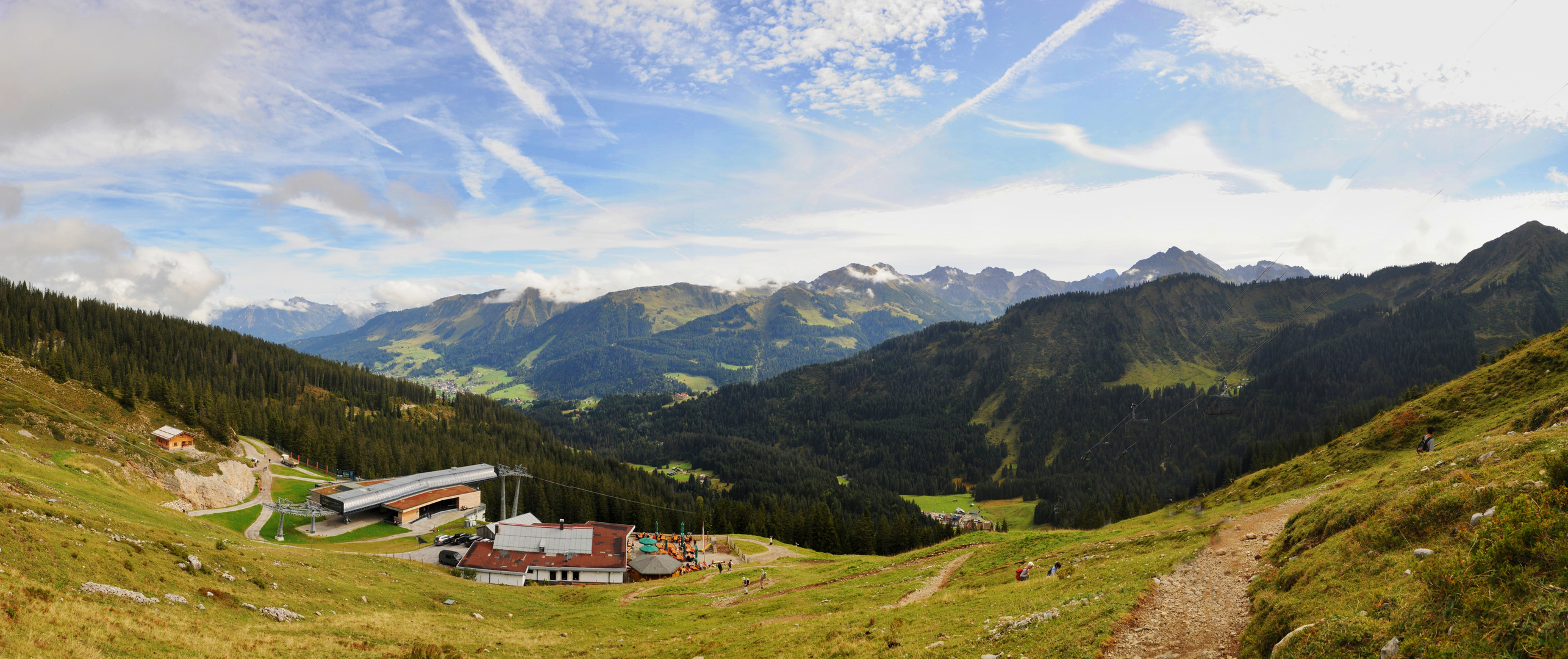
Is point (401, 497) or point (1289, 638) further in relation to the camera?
point (401, 497)

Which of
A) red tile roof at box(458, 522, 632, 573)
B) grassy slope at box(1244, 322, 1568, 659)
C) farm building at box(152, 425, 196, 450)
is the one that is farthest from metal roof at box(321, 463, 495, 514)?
grassy slope at box(1244, 322, 1568, 659)

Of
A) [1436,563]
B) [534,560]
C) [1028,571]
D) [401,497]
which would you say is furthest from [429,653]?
[401,497]

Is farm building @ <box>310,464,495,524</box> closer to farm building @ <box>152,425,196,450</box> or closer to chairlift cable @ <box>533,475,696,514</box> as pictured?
chairlift cable @ <box>533,475,696,514</box>

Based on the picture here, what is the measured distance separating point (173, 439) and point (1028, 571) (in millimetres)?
112454

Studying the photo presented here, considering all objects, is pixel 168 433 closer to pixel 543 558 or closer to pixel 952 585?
pixel 543 558

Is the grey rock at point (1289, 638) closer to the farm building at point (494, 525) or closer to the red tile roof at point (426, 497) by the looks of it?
the farm building at point (494, 525)

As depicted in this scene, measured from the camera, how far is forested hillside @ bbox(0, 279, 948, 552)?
10044 centimetres

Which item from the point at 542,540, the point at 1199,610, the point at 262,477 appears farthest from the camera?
the point at 262,477

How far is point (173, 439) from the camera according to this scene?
8194 cm

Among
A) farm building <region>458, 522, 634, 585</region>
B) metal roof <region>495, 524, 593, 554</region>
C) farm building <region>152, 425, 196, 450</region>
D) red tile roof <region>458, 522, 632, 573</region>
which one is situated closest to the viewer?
farm building <region>458, 522, 634, 585</region>

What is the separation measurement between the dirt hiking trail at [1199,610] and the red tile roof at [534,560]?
202 ft

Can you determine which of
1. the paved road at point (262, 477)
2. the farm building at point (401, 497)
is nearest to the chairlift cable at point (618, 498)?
the farm building at point (401, 497)

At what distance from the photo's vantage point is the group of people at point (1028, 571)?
30.6m

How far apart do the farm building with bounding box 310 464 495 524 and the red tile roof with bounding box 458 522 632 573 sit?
25.8 metres
